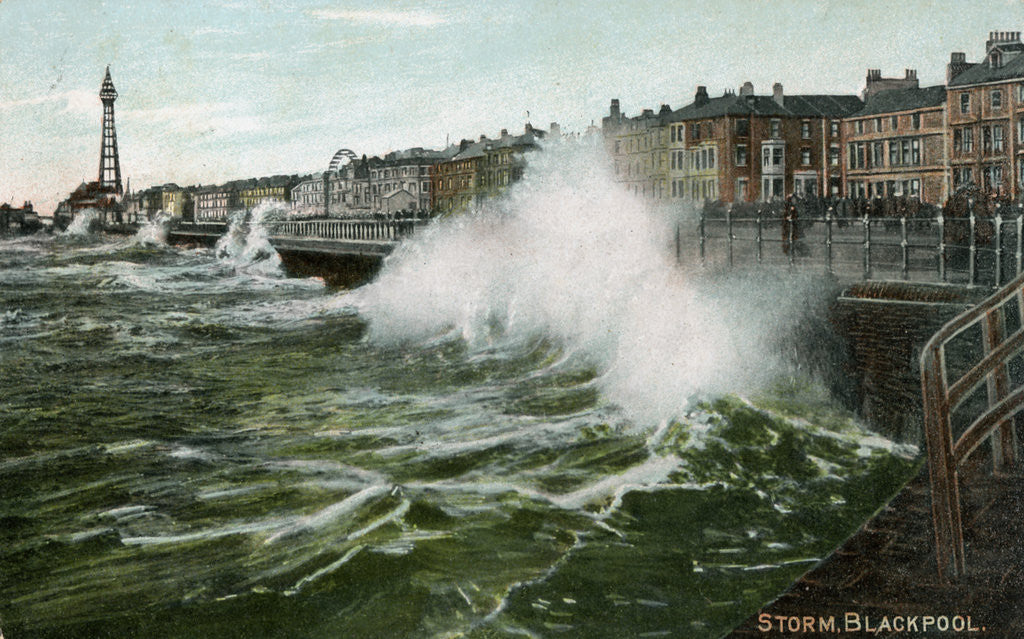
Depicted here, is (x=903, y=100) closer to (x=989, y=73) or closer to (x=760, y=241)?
(x=989, y=73)

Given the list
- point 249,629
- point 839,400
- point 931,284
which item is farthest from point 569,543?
point 931,284

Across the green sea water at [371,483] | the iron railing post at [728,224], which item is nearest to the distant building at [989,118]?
the iron railing post at [728,224]

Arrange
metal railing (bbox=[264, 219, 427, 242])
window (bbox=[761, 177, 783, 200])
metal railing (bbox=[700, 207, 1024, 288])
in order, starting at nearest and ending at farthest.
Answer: metal railing (bbox=[700, 207, 1024, 288])
window (bbox=[761, 177, 783, 200])
metal railing (bbox=[264, 219, 427, 242])

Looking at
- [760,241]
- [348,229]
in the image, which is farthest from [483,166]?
[760,241]

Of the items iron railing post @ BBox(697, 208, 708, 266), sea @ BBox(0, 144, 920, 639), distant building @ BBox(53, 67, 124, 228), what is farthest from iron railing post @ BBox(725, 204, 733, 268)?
distant building @ BBox(53, 67, 124, 228)

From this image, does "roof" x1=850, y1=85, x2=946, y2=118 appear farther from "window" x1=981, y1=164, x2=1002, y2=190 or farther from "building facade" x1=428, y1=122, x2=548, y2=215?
"building facade" x1=428, y1=122, x2=548, y2=215

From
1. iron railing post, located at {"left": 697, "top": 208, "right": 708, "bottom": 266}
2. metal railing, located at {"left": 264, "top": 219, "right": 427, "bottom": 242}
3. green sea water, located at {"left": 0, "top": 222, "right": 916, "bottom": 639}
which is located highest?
metal railing, located at {"left": 264, "top": 219, "right": 427, "bottom": 242}

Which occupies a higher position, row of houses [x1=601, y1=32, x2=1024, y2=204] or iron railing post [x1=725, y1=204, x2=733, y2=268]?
row of houses [x1=601, y1=32, x2=1024, y2=204]
